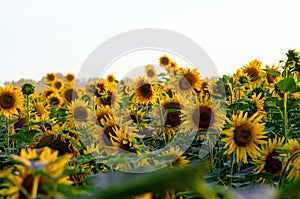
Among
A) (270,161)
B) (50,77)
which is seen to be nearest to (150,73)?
(50,77)

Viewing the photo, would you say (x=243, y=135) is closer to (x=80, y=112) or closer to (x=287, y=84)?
(x=287, y=84)

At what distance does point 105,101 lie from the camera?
407 centimetres

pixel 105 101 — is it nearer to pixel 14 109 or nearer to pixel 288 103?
pixel 14 109

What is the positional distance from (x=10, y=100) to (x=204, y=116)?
1670mm

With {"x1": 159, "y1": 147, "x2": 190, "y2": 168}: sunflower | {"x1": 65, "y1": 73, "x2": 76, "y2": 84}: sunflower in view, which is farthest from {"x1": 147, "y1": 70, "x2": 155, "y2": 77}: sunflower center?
{"x1": 159, "y1": 147, "x2": 190, "y2": 168}: sunflower

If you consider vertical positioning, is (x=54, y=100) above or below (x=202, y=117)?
above

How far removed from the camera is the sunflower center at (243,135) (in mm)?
2262

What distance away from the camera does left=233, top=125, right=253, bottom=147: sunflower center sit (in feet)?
7.42

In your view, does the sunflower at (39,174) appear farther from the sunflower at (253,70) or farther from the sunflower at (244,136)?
the sunflower at (253,70)

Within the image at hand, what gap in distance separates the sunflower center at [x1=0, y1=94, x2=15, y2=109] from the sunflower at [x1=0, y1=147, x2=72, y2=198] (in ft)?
11.0

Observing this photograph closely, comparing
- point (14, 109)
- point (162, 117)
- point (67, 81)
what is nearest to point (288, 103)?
point (162, 117)

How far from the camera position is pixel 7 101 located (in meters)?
4.00

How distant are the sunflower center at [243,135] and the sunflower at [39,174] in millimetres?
1612

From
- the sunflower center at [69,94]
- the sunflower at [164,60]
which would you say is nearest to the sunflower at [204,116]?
the sunflower center at [69,94]
